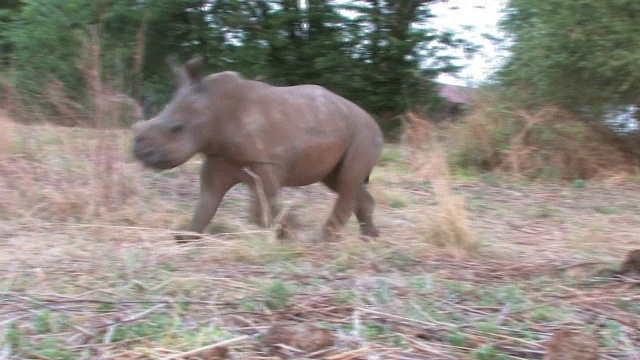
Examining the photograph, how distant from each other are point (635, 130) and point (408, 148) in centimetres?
395

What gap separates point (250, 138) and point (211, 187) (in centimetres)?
57

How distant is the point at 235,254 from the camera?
506cm

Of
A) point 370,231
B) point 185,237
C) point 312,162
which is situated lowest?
point 370,231

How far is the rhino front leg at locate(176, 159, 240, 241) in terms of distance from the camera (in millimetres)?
5949

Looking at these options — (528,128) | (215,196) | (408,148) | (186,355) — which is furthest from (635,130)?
(186,355)

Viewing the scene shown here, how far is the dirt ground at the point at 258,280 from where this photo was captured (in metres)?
3.53

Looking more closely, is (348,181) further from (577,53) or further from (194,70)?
(577,53)

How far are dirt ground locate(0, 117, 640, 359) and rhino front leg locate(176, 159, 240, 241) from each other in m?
0.30

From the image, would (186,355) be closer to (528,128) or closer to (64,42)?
(528,128)

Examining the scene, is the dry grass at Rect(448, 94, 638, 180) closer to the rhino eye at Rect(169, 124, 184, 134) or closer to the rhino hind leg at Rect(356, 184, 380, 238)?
the rhino hind leg at Rect(356, 184, 380, 238)

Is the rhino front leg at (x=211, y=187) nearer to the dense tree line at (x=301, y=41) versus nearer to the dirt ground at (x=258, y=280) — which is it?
the dirt ground at (x=258, y=280)

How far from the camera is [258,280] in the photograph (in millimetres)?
4434

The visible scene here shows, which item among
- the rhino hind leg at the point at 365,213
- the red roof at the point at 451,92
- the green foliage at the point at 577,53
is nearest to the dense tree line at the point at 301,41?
the red roof at the point at 451,92

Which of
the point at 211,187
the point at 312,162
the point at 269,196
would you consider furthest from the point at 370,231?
the point at 211,187
